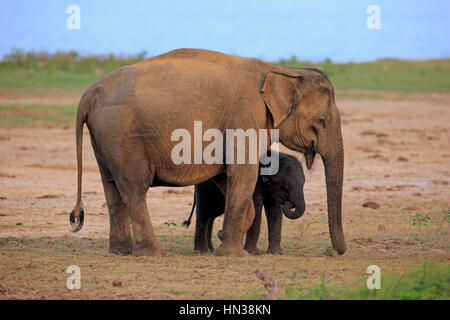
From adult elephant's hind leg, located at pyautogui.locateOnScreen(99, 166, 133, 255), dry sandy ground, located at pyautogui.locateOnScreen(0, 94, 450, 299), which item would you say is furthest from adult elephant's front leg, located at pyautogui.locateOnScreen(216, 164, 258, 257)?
adult elephant's hind leg, located at pyautogui.locateOnScreen(99, 166, 133, 255)

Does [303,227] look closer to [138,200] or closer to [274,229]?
[274,229]

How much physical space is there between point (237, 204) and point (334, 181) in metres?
1.09

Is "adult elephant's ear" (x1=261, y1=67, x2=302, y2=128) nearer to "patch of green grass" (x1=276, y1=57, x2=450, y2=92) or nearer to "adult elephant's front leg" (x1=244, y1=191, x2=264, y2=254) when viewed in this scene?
"adult elephant's front leg" (x1=244, y1=191, x2=264, y2=254)

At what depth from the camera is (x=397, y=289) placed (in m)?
7.02

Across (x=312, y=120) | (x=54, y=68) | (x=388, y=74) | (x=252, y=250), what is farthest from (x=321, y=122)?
(x=388, y=74)

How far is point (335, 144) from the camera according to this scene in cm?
929

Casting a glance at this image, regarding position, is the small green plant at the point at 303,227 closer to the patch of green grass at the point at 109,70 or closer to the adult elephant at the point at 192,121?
the adult elephant at the point at 192,121

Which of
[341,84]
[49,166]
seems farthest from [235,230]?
[341,84]

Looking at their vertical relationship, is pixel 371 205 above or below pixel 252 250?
above

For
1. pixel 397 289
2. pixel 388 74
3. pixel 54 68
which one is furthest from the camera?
pixel 388 74

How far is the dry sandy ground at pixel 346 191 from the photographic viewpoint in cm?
1070
